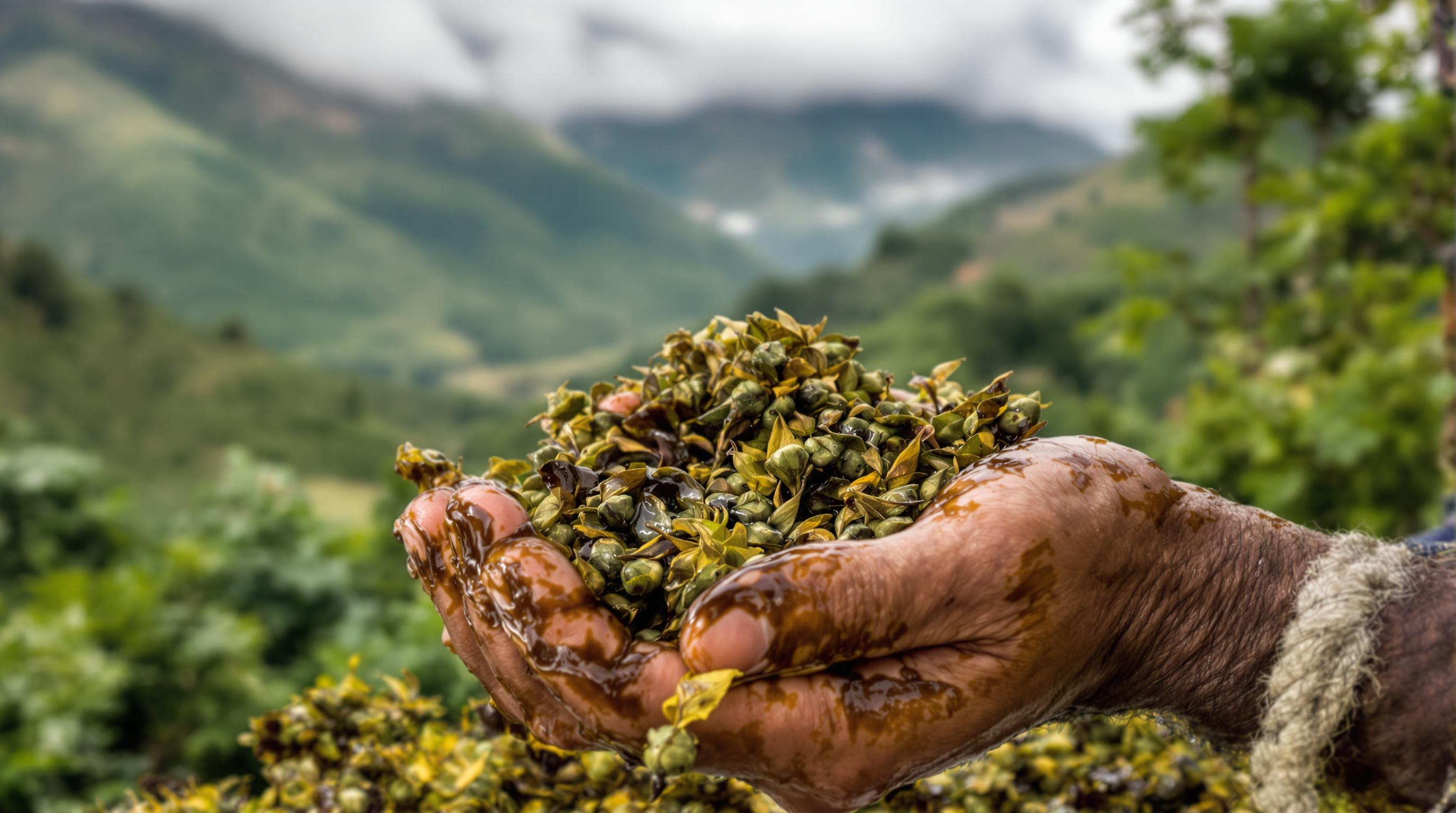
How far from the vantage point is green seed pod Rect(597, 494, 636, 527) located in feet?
4.32

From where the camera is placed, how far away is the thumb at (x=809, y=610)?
3.46ft

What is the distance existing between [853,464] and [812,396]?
0.60 feet

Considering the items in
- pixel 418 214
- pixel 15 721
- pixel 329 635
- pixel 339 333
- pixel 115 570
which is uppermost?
pixel 418 214

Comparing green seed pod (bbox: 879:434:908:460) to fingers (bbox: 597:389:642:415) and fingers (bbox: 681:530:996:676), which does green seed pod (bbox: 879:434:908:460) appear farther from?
fingers (bbox: 597:389:642:415)

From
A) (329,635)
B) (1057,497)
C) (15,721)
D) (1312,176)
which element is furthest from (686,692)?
(1312,176)

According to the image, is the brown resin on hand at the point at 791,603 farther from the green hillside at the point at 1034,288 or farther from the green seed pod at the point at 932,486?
the green hillside at the point at 1034,288

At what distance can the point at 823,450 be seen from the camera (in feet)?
4.47

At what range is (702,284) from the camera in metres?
85.8

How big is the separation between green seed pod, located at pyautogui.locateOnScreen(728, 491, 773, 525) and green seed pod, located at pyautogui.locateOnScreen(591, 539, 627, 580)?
0.18 m

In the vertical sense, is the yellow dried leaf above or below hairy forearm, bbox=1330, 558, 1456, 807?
above

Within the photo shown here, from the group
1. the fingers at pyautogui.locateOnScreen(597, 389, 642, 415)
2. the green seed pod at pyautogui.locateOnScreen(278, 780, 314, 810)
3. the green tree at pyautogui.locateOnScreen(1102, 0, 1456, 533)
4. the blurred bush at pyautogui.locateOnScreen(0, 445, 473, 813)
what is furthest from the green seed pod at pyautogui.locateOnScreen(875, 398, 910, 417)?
the green tree at pyautogui.locateOnScreen(1102, 0, 1456, 533)

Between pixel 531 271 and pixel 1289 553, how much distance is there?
82.4 m

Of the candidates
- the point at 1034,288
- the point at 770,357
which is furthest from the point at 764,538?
the point at 1034,288

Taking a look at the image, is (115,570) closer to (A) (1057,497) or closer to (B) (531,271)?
(A) (1057,497)
